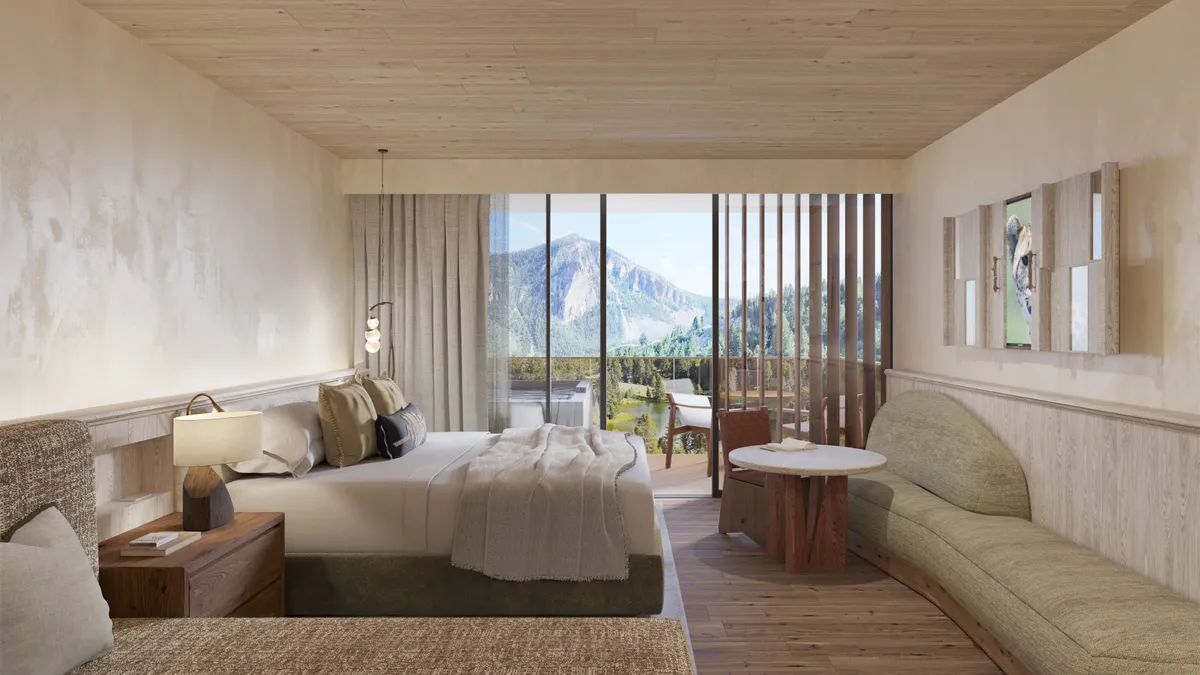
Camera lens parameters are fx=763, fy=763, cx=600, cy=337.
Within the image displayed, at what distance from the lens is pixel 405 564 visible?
337cm

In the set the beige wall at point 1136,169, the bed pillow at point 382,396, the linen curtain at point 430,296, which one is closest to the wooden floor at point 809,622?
the beige wall at point 1136,169

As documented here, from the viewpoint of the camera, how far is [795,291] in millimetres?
5707

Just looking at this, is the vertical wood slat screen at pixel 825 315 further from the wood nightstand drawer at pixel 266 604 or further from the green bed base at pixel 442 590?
the wood nightstand drawer at pixel 266 604

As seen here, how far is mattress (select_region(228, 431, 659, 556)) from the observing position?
11.1 feet

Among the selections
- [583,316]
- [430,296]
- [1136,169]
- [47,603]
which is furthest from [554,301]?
[47,603]

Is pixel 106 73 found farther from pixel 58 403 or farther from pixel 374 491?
pixel 374 491

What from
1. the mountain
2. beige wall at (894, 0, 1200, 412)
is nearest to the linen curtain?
the mountain

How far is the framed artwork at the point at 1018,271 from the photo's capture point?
3.72 m

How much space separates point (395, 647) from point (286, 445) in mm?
1893

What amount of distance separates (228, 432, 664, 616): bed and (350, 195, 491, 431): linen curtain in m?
2.21

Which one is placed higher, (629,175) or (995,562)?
(629,175)

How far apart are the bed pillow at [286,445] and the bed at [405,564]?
138 mm

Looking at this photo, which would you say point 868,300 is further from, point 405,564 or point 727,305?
point 405,564

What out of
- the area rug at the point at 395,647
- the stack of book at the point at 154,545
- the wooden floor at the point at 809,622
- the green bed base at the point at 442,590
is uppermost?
the stack of book at the point at 154,545
